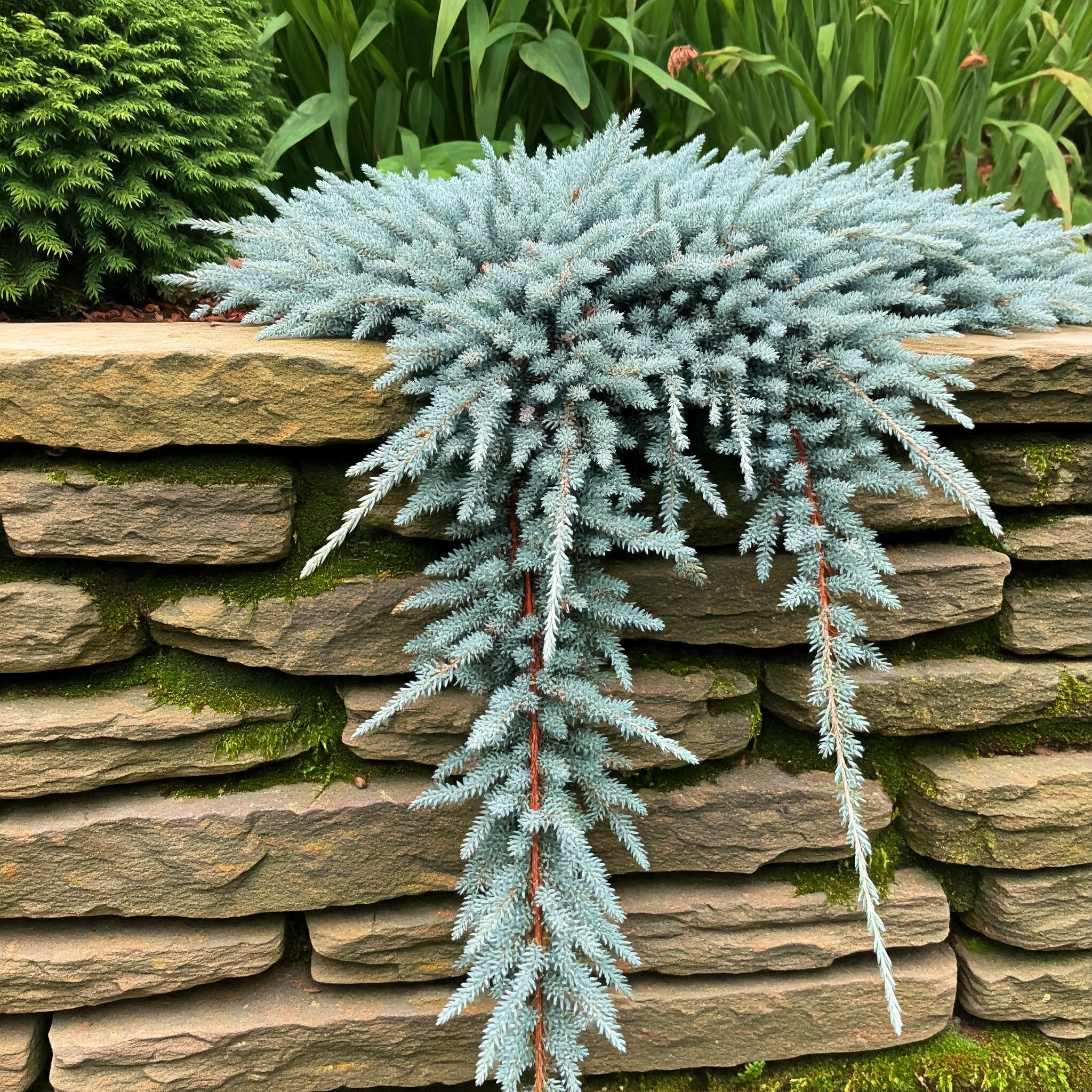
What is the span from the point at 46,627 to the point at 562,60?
1785mm

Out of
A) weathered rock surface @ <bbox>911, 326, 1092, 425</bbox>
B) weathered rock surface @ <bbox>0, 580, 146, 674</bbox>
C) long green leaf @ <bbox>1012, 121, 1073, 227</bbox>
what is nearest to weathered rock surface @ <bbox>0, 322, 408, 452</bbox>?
weathered rock surface @ <bbox>0, 580, 146, 674</bbox>

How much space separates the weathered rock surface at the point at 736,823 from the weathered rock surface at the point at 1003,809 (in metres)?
0.14

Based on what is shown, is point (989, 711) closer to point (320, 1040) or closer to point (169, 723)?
point (320, 1040)

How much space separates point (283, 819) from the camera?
1.38m

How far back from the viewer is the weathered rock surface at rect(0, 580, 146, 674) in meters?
1.31

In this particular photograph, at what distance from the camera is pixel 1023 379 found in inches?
53.7

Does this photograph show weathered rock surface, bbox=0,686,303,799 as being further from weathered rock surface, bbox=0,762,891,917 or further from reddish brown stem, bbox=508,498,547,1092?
reddish brown stem, bbox=508,498,547,1092

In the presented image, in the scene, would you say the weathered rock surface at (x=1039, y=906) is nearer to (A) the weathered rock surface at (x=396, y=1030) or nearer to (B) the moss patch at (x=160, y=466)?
(A) the weathered rock surface at (x=396, y=1030)

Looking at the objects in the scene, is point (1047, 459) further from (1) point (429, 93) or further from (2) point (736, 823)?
(1) point (429, 93)

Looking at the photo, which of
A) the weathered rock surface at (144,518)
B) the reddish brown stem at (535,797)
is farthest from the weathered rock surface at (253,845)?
the weathered rock surface at (144,518)

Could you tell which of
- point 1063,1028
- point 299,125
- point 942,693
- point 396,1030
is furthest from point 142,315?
point 1063,1028

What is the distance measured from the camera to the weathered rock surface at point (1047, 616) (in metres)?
1.49

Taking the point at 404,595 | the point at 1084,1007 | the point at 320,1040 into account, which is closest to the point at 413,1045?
the point at 320,1040

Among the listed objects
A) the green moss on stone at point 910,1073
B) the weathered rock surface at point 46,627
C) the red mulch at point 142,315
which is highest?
the red mulch at point 142,315
